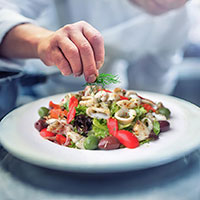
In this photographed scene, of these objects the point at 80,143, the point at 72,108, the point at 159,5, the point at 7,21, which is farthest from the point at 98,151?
the point at 159,5

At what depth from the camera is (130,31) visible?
2342 millimetres

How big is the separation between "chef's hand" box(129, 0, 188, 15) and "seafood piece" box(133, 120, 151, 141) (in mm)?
1520

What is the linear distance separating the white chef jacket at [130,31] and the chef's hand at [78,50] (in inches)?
37.0

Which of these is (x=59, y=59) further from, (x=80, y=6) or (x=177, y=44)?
(x=177, y=44)

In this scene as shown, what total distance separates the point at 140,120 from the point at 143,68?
158cm

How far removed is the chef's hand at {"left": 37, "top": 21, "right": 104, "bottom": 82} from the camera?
1118 mm

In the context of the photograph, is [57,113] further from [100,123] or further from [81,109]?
[100,123]

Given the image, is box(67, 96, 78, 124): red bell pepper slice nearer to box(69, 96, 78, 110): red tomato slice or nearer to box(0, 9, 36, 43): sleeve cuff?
box(69, 96, 78, 110): red tomato slice

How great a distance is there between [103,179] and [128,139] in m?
0.18

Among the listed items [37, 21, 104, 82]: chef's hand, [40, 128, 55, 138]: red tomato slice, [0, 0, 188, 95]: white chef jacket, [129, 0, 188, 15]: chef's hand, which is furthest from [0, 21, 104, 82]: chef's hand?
[129, 0, 188, 15]: chef's hand

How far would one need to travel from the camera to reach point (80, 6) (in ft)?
7.48

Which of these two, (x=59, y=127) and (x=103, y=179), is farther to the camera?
(x=59, y=127)

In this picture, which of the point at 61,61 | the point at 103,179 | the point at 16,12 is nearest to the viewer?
the point at 103,179

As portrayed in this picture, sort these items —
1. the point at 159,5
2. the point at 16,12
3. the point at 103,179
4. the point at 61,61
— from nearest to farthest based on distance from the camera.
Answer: the point at 103,179, the point at 61,61, the point at 16,12, the point at 159,5
